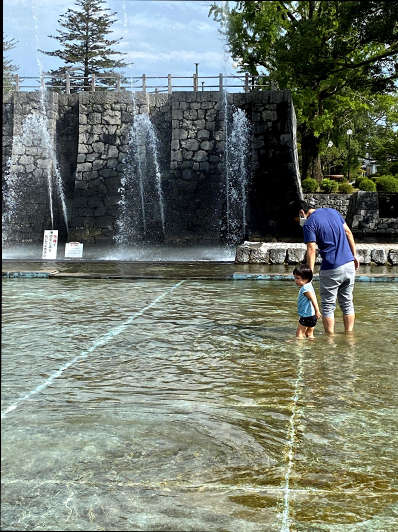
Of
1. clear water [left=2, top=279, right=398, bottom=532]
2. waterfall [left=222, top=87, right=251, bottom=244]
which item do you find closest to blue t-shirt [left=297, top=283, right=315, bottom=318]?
clear water [left=2, top=279, right=398, bottom=532]

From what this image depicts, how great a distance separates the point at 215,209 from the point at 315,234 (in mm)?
17965

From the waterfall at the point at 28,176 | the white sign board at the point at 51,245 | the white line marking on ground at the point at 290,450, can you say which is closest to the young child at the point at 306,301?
the white line marking on ground at the point at 290,450

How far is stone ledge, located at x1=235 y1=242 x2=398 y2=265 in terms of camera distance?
516 inches

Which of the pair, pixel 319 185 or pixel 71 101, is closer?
pixel 71 101

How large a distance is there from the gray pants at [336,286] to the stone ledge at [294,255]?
6.67 meters

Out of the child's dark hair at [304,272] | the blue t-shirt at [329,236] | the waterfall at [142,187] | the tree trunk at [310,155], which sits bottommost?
the child's dark hair at [304,272]

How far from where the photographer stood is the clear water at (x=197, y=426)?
2.76 m

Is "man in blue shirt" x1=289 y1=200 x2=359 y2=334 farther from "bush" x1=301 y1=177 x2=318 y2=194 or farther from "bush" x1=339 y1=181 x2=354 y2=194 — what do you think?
"bush" x1=339 y1=181 x2=354 y2=194

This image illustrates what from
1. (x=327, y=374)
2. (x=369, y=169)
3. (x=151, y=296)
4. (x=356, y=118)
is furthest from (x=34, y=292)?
(x=369, y=169)

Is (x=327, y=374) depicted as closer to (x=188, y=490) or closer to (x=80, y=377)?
(x=80, y=377)

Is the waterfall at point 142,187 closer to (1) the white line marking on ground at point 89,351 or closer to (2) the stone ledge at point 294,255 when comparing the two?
(2) the stone ledge at point 294,255

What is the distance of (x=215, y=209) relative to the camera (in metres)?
24.1

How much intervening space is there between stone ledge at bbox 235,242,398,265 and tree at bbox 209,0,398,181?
3.73 m

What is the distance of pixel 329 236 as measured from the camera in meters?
6.25
